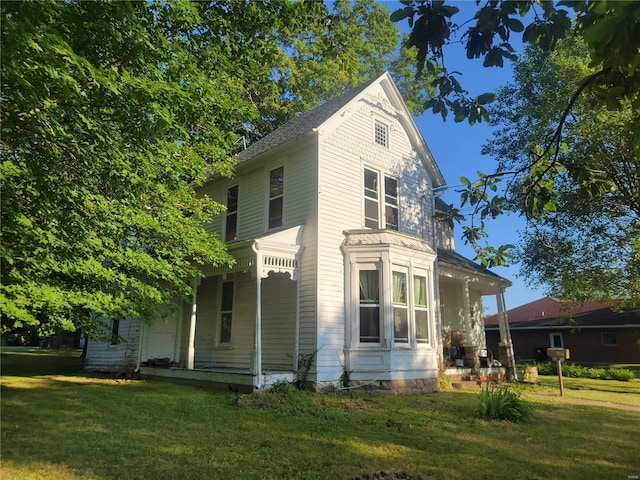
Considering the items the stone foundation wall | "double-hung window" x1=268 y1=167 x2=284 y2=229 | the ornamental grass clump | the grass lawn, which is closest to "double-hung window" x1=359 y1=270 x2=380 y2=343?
the stone foundation wall

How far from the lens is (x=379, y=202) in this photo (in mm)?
13188

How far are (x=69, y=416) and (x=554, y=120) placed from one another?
19548mm

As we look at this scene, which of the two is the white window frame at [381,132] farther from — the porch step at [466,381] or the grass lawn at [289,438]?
the grass lawn at [289,438]

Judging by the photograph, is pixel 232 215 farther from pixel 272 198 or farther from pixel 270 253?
pixel 270 253

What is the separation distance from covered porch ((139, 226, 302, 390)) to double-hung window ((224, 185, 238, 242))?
4.83 feet

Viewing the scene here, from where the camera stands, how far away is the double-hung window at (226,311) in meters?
13.3

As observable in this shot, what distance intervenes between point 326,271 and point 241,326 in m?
3.52

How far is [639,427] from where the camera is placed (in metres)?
8.00

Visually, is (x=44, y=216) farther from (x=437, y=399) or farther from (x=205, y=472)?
(x=437, y=399)

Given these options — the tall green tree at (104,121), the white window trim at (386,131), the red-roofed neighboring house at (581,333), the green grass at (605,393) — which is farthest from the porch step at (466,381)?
the red-roofed neighboring house at (581,333)

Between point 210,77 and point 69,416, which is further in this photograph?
point 210,77

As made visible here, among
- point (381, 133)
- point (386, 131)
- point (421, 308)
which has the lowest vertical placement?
point (421, 308)

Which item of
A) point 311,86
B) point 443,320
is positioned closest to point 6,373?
point 443,320

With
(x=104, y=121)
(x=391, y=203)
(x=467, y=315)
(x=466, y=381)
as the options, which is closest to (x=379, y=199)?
(x=391, y=203)
